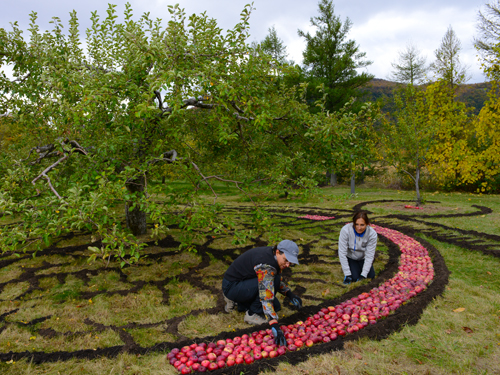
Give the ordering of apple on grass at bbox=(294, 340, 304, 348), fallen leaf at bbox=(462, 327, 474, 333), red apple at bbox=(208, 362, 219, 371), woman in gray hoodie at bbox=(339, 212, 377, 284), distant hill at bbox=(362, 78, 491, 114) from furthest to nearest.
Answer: distant hill at bbox=(362, 78, 491, 114)
woman in gray hoodie at bbox=(339, 212, 377, 284)
fallen leaf at bbox=(462, 327, 474, 333)
apple on grass at bbox=(294, 340, 304, 348)
red apple at bbox=(208, 362, 219, 371)

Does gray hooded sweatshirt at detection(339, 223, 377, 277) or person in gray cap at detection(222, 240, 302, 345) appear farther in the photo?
gray hooded sweatshirt at detection(339, 223, 377, 277)

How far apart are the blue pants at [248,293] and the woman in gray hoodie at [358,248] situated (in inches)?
71.3

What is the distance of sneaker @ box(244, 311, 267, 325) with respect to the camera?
426 cm

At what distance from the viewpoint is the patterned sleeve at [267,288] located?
388 cm

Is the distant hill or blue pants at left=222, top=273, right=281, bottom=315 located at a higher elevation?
the distant hill

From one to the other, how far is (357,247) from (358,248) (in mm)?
31

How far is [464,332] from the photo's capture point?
382 cm

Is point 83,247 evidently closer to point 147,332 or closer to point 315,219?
point 147,332

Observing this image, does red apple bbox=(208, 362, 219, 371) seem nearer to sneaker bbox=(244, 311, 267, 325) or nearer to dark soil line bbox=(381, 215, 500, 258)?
sneaker bbox=(244, 311, 267, 325)

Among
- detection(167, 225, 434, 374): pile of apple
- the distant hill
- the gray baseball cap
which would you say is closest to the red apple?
detection(167, 225, 434, 374): pile of apple

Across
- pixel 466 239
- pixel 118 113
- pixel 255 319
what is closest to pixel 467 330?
pixel 255 319

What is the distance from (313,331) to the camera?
400cm

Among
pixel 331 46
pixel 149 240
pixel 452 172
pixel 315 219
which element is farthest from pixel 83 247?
pixel 331 46

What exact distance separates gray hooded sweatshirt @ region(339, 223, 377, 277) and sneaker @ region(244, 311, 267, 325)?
205 centimetres
